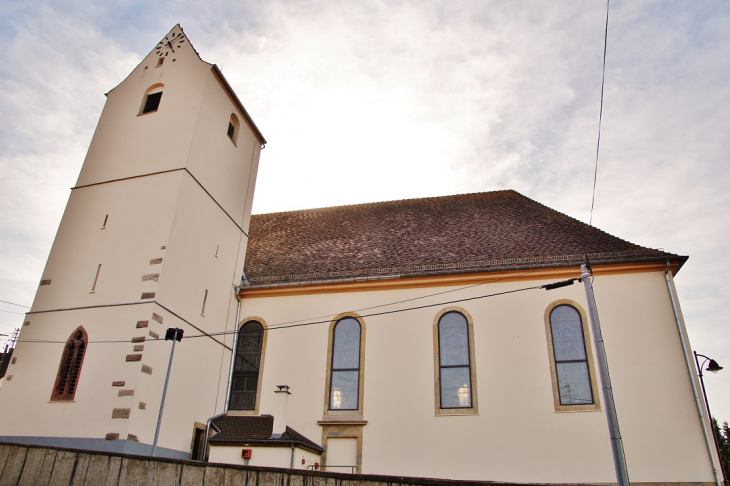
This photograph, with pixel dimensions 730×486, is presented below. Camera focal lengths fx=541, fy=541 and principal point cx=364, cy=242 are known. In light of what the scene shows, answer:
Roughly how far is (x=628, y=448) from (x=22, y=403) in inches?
552

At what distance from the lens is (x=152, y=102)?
1720cm

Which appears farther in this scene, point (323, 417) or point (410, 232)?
point (410, 232)

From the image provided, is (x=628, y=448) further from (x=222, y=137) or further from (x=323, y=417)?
(x=222, y=137)

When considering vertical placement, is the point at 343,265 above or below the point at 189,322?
above

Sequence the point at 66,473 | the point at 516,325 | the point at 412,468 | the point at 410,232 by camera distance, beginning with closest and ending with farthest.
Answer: the point at 66,473 < the point at 412,468 < the point at 516,325 < the point at 410,232

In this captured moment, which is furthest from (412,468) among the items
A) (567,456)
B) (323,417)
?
(567,456)

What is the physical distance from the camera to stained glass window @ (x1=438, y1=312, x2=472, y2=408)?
45.3 feet

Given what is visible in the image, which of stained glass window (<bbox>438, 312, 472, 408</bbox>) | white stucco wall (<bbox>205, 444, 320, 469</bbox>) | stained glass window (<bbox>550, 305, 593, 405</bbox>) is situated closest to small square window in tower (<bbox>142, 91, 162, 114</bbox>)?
white stucco wall (<bbox>205, 444, 320, 469</bbox>)

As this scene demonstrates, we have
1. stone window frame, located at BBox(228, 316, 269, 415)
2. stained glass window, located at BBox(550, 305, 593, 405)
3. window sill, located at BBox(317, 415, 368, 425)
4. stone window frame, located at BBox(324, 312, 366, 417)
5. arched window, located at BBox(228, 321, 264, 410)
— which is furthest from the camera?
arched window, located at BBox(228, 321, 264, 410)

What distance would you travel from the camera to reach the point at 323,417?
14367 millimetres

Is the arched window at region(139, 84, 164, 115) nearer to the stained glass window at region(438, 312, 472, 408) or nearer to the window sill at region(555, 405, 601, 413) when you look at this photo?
the stained glass window at region(438, 312, 472, 408)

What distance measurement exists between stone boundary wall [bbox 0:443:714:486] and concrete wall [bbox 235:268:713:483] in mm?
6810

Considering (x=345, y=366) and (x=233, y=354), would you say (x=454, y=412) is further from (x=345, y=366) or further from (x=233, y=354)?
(x=233, y=354)

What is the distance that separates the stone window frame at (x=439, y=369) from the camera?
1352 cm
